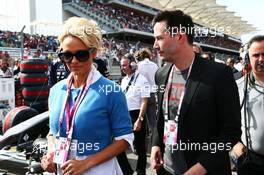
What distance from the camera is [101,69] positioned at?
5598 millimetres

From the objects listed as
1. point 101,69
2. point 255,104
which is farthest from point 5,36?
point 255,104

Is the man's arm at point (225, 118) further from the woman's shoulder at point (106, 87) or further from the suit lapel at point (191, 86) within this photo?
the woman's shoulder at point (106, 87)

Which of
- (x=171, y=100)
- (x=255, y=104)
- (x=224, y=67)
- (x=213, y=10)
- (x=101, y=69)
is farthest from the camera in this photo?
(x=213, y=10)

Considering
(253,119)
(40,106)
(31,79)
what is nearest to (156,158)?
(253,119)

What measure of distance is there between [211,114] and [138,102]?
336 centimetres

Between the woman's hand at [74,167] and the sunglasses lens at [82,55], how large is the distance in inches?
20.7

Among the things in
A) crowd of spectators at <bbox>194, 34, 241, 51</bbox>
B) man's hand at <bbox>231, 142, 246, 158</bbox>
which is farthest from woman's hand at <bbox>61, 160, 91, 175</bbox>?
crowd of spectators at <bbox>194, 34, 241, 51</bbox>

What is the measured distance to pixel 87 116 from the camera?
1.96 metres

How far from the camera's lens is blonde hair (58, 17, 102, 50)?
6.53ft

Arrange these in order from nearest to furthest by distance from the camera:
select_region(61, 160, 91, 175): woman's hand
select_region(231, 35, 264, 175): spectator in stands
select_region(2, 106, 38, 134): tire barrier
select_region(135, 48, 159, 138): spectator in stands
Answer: select_region(61, 160, 91, 175): woman's hand → select_region(231, 35, 264, 175): spectator in stands → select_region(2, 106, 38, 134): tire barrier → select_region(135, 48, 159, 138): spectator in stands

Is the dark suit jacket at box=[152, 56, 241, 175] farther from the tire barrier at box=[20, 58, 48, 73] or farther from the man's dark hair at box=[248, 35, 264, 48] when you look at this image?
the tire barrier at box=[20, 58, 48, 73]

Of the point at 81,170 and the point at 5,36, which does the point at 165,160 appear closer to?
the point at 81,170

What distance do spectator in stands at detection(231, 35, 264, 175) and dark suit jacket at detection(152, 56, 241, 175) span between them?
1.94 feet

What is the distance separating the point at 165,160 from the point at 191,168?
321mm
